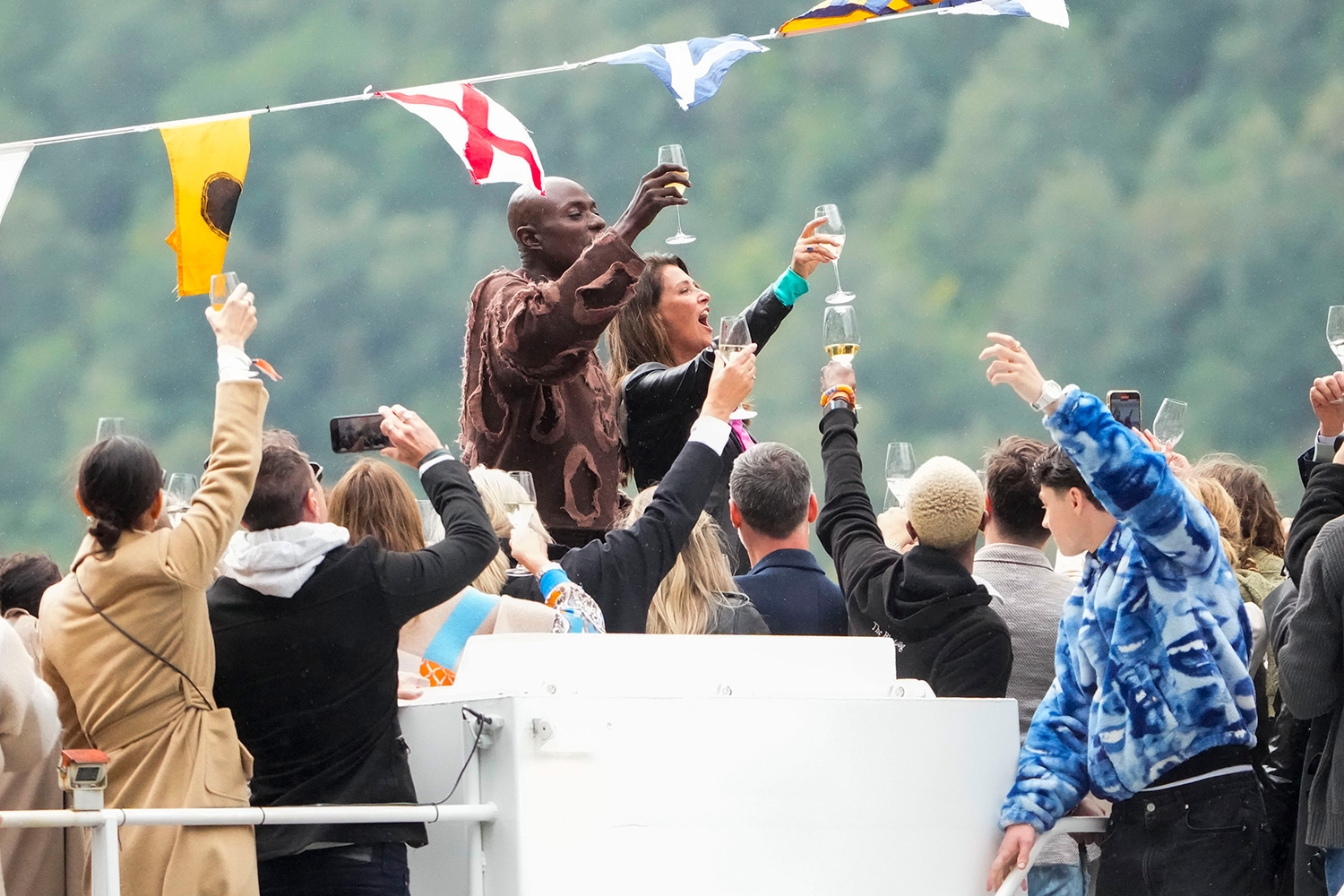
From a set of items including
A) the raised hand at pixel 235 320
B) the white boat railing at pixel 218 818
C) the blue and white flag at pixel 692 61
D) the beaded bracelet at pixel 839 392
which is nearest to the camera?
the white boat railing at pixel 218 818

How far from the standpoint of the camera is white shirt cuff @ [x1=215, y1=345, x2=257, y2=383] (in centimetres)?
245

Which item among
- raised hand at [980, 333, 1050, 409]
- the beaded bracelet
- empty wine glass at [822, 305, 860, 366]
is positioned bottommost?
raised hand at [980, 333, 1050, 409]

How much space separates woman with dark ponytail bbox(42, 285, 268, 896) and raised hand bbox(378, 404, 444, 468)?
1.47 feet

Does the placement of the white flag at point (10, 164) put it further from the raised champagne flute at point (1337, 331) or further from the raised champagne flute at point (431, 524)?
the raised champagne flute at point (1337, 331)

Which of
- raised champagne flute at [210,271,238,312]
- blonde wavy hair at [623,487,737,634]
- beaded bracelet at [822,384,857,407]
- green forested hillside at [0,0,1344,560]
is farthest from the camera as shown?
green forested hillside at [0,0,1344,560]

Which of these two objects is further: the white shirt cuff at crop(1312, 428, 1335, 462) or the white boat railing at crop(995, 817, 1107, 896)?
the white shirt cuff at crop(1312, 428, 1335, 462)

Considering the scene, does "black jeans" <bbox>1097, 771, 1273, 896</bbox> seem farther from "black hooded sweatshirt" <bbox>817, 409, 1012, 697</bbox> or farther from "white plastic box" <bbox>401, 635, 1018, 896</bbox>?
"black hooded sweatshirt" <bbox>817, 409, 1012, 697</bbox>

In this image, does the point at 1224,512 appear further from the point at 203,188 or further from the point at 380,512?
the point at 203,188

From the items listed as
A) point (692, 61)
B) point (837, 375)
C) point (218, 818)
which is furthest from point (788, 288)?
point (218, 818)

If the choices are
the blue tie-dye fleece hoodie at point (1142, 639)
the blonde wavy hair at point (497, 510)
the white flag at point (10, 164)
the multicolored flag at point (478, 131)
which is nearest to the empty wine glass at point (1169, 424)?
the blue tie-dye fleece hoodie at point (1142, 639)

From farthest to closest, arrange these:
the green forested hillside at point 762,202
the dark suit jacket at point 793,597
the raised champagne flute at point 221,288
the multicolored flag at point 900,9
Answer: the green forested hillside at point 762,202 → the multicolored flag at point 900,9 → the dark suit jacket at point 793,597 → the raised champagne flute at point 221,288

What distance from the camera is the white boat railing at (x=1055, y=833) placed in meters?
2.58

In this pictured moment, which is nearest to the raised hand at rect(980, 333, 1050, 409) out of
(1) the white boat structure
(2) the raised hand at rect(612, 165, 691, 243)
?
(1) the white boat structure

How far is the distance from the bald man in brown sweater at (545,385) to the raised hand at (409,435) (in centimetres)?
119
